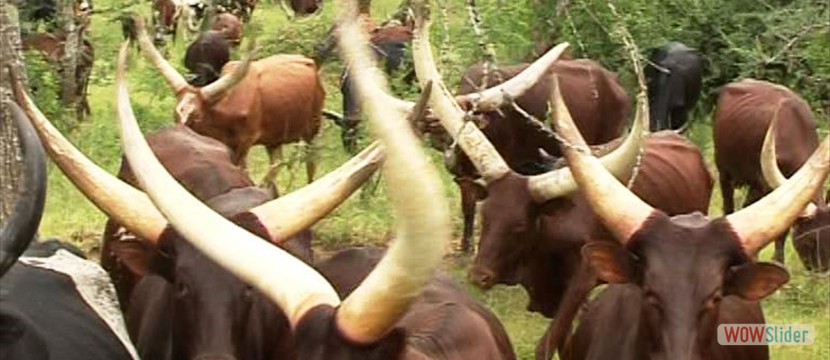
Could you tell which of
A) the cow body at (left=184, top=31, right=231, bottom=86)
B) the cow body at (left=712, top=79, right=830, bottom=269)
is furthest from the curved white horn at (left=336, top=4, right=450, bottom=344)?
the cow body at (left=184, top=31, right=231, bottom=86)

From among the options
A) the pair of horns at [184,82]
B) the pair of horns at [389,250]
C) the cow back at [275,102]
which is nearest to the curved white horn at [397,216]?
the pair of horns at [389,250]

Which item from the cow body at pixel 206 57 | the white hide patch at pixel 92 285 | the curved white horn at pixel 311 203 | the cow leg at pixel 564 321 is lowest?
the cow body at pixel 206 57

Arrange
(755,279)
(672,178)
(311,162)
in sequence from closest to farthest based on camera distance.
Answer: (755,279), (672,178), (311,162)

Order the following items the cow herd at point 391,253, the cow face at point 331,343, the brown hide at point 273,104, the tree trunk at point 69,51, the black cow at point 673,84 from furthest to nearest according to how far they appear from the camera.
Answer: the black cow at point 673,84 → the brown hide at point 273,104 → the tree trunk at point 69,51 → the cow face at point 331,343 → the cow herd at point 391,253

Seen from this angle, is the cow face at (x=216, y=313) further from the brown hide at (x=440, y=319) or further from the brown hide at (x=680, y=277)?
the brown hide at (x=680, y=277)

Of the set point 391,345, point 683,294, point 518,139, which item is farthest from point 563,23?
point 391,345

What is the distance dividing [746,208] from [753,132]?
6.07 metres

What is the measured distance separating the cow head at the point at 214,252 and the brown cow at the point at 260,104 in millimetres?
5408

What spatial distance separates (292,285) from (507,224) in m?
2.92

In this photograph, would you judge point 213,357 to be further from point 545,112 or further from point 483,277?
point 545,112

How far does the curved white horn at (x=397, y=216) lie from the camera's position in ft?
11.8

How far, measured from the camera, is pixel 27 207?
383 centimetres

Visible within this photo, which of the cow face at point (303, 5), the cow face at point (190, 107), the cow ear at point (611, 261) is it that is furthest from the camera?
the cow face at point (303, 5)

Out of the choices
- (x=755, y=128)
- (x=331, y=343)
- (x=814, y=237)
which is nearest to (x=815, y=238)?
(x=814, y=237)
